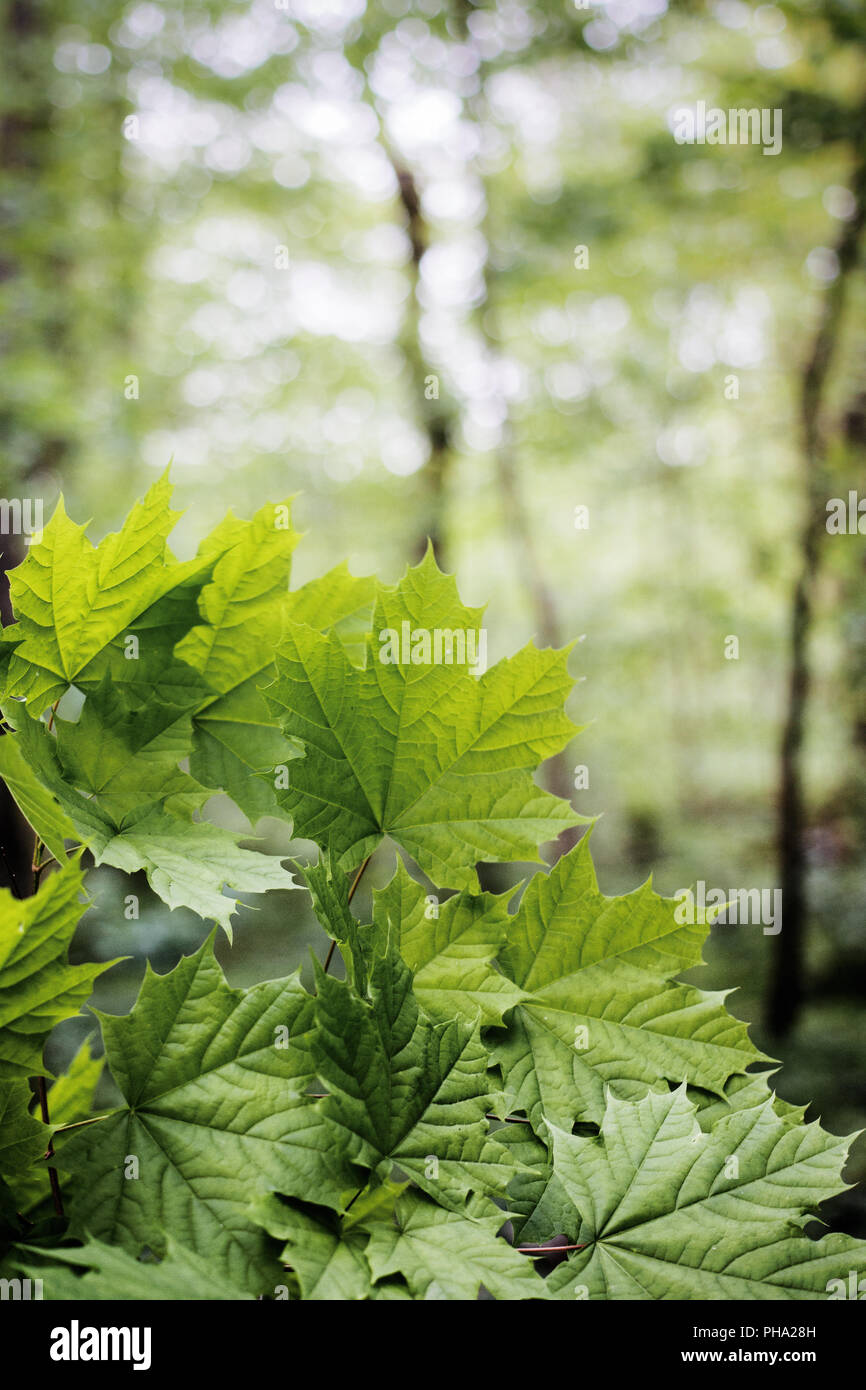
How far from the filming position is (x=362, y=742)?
41 cm

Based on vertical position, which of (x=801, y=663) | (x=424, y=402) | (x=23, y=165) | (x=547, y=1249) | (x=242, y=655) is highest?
(x=23, y=165)

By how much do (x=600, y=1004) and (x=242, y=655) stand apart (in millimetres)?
234

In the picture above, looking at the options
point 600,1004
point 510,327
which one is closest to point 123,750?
point 600,1004

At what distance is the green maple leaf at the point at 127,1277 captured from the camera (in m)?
0.25

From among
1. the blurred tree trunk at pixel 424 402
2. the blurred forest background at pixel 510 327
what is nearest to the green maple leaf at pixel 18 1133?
the blurred forest background at pixel 510 327

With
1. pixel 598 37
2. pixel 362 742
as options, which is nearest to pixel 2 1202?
pixel 362 742

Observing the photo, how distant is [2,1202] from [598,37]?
563 centimetres

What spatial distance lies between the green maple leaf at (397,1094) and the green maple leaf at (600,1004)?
1.9 inches

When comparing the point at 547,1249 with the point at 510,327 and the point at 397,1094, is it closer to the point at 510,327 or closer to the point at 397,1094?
the point at 397,1094

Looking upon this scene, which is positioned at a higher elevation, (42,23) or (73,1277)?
(42,23)

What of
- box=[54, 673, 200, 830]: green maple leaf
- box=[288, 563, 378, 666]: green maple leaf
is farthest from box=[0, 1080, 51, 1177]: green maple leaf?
box=[288, 563, 378, 666]: green maple leaf

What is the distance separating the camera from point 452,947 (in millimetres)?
378

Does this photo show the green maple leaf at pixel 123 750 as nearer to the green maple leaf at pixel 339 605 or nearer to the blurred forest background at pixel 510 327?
the green maple leaf at pixel 339 605

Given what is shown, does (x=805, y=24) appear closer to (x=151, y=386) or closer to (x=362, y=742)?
(x=151, y=386)
